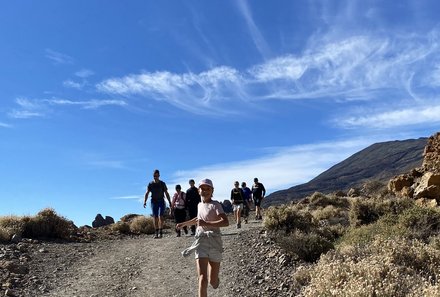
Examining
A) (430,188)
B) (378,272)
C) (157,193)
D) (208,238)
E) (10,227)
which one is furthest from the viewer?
(430,188)

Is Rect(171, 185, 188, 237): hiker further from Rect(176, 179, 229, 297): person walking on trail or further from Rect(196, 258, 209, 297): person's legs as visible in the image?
Rect(196, 258, 209, 297): person's legs

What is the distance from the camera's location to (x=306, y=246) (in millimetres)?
10758

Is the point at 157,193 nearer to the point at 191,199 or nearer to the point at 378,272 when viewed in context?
the point at 191,199

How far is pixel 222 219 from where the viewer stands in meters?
7.26

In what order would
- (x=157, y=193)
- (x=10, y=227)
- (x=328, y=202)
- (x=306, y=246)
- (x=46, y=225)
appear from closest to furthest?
(x=306, y=246) < (x=10, y=227) < (x=157, y=193) < (x=46, y=225) < (x=328, y=202)

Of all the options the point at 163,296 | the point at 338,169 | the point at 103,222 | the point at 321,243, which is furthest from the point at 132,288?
the point at 338,169

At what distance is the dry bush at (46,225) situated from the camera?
16.1 meters

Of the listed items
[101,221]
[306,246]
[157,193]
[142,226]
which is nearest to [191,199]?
[157,193]

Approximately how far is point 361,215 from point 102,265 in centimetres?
929

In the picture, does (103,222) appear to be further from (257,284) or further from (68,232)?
(257,284)

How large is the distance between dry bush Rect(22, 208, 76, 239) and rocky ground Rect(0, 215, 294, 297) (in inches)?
66.7

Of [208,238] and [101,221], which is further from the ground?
[101,221]

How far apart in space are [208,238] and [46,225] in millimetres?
11018

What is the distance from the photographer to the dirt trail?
362 inches
